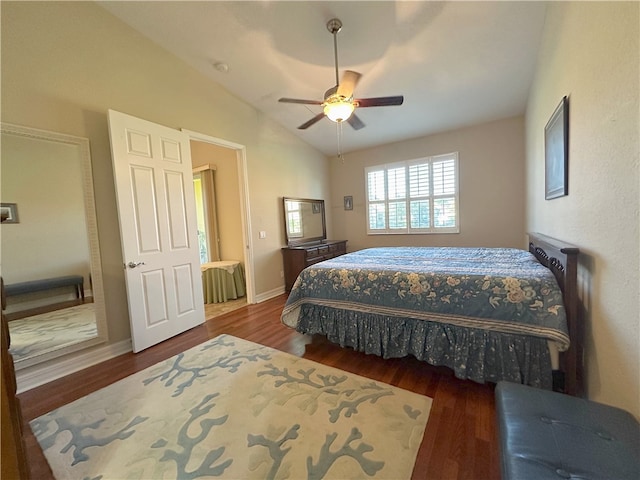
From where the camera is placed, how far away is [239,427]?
1.52m

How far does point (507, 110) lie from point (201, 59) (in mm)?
4159

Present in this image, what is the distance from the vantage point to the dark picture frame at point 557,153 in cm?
175

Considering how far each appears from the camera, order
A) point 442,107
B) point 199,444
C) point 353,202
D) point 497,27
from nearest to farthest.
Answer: point 199,444 < point 497,27 < point 442,107 < point 353,202

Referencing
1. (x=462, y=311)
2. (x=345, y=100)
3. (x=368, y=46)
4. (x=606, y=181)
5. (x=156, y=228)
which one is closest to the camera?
(x=606, y=181)

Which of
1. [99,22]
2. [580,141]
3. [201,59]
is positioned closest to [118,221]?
[99,22]

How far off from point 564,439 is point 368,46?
316 cm

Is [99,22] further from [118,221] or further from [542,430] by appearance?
[542,430]

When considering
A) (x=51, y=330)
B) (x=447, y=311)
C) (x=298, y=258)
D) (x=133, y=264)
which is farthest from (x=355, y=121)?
(x=51, y=330)

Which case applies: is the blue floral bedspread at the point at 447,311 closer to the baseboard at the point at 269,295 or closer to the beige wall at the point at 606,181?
the beige wall at the point at 606,181

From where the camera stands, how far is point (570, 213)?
68.5 inches

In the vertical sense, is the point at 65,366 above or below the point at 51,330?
below

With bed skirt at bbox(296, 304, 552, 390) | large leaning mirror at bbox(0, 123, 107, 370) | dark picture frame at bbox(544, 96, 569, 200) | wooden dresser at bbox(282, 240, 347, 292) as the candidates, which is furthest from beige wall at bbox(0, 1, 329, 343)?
dark picture frame at bbox(544, 96, 569, 200)

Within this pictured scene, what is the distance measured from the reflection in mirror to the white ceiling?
1.63 metres

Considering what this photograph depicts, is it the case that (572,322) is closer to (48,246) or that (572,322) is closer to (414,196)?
(414,196)
